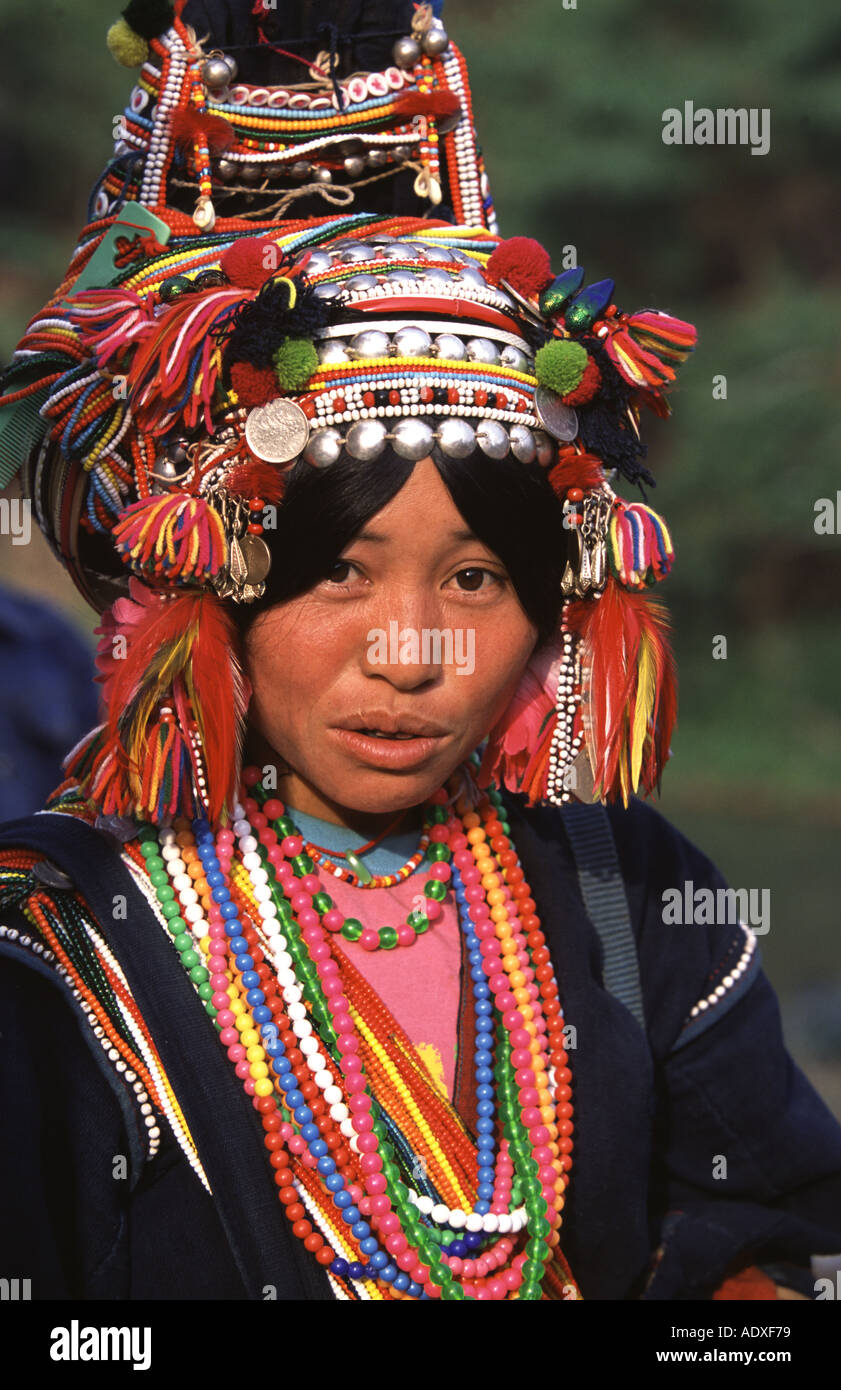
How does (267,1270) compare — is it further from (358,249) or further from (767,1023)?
Result: (358,249)

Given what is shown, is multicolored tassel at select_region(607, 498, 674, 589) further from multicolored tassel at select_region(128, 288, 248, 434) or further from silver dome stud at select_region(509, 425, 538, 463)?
multicolored tassel at select_region(128, 288, 248, 434)

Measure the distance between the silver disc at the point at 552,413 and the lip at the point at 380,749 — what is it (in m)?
0.38

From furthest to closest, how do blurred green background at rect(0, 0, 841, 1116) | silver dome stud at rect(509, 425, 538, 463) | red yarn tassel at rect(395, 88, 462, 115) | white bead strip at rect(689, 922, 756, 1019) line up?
blurred green background at rect(0, 0, 841, 1116) < white bead strip at rect(689, 922, 756, 1019) < red yarn tassel at rect(395, 88, 462, 115) < silver dome stud at rect(509, 425, 538, 463)

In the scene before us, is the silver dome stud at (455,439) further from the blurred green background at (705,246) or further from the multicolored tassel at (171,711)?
the blurred green background at (705,246)

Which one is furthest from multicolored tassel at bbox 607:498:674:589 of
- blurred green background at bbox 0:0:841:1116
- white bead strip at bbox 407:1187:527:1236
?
blurred green background at bbox 0:0:841:1116

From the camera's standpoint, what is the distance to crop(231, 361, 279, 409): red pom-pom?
1.54 m

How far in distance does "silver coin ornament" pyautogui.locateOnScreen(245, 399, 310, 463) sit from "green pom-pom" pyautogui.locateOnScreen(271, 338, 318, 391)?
23 millimetres

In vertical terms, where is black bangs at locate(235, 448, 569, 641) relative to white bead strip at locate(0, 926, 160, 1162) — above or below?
above

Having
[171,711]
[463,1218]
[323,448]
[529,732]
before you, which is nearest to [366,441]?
[323,448]

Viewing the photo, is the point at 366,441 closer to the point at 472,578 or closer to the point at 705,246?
the point at 472,578

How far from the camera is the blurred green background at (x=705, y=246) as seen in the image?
22.1ft

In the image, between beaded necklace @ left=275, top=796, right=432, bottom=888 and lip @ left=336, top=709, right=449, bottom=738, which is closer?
lip @ left=336, top=709, right=449, bottom=738

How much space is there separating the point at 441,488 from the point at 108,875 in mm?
564

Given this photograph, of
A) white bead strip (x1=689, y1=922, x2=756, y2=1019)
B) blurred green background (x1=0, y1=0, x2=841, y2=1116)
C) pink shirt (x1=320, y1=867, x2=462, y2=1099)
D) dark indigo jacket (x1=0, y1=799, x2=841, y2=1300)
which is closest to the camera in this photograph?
dark indigo jacket (x1=0, y1=799, x2=841, y2=1300)
